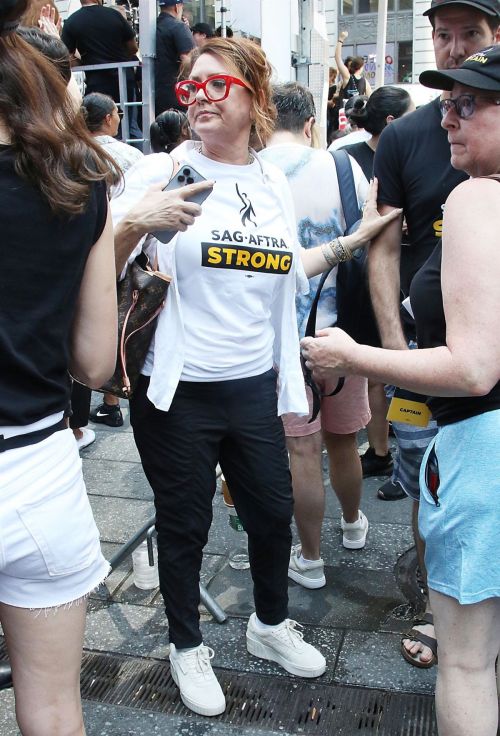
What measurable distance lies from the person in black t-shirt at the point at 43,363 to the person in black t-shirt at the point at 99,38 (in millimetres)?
5483

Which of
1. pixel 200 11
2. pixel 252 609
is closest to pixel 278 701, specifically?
pixel 252 609

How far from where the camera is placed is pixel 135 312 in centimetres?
236

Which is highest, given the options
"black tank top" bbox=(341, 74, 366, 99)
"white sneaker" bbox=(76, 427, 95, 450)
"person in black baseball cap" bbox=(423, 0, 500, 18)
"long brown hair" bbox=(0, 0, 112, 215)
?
"black tank top" bbox=(341, 74, 366, 99)

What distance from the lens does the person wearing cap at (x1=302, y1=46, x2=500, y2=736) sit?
1593 millimetres

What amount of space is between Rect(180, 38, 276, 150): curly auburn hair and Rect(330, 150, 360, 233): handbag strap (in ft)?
1.76

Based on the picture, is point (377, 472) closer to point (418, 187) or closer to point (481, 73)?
point (418, 187)

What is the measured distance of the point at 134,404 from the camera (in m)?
2.52

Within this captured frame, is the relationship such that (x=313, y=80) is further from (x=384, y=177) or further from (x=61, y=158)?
(x=61, y=158)

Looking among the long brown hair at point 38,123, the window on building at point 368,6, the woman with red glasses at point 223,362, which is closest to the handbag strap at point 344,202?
the woman with red glasses at point 223,362

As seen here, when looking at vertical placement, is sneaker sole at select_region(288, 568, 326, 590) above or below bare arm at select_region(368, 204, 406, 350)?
below

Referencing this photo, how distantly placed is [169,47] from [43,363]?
5628 millimetres

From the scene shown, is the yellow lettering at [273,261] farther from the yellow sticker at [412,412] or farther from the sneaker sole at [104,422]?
the sneaker sole at [104,422]

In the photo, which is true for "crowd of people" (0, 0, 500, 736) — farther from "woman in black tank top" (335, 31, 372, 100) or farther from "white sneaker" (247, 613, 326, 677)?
"woman in black tank top" (335, 31, 372, 100)

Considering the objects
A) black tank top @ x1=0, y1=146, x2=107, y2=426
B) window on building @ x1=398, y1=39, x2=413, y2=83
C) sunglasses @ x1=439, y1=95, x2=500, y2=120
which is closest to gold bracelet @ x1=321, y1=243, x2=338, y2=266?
sunglasses @ x1=439, y1=95, x2=500, y2=120
